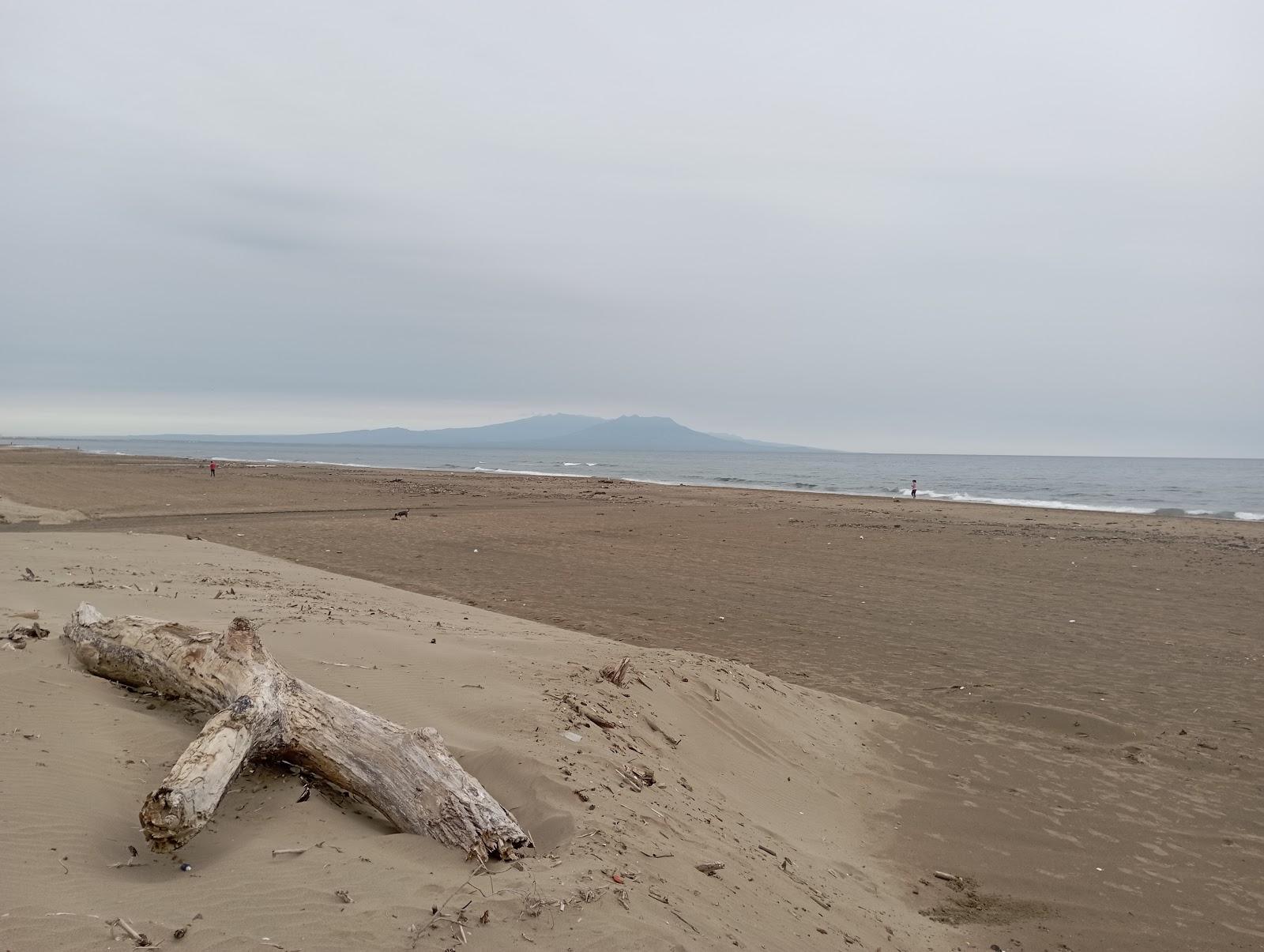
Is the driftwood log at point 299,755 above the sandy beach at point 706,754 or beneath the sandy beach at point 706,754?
above

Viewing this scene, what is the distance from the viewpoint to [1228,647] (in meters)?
10.9

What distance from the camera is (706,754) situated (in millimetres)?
6281

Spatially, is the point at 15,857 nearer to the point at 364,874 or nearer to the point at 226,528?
the point at 364,874

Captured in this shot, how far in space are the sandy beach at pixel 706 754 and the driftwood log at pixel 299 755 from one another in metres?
0.16

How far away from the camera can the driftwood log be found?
371 cm

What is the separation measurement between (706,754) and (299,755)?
127 inches

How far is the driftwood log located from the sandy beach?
16 cm

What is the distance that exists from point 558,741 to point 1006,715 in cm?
552

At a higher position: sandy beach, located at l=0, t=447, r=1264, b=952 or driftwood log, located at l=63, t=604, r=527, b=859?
driftwood log, located at l=63, t=604, r=527, b=859

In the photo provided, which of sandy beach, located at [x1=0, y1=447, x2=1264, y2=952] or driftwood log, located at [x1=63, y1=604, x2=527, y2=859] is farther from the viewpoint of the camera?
driftwood log, located at [x1=63, y1=604, x2=527, y2=859]

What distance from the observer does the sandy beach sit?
3422 mm

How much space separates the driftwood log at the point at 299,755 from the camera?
146 inches

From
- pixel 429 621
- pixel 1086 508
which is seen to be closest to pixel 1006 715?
pixel 429 621

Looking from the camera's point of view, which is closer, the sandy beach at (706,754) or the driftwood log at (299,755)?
the sandy beach at (706,754)
